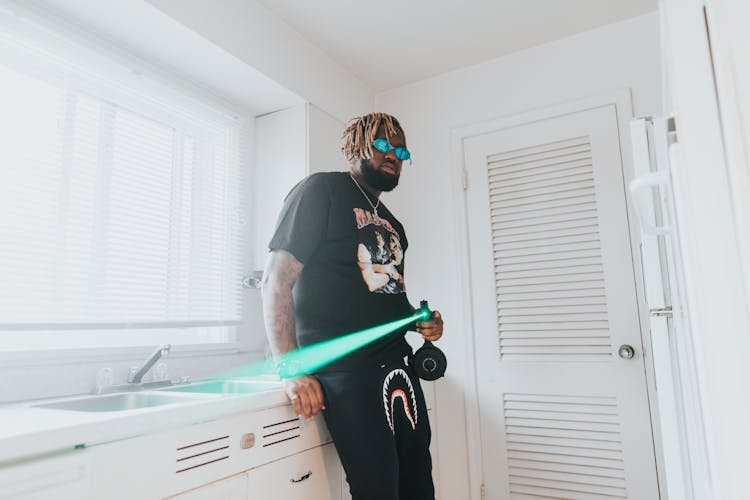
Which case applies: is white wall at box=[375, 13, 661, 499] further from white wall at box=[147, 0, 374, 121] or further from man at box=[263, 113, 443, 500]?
man at box=[263, 113, 443, 500]

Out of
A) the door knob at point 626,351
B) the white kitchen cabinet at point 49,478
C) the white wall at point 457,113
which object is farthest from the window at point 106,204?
the door knob at point 626,351

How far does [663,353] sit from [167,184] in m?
1.81

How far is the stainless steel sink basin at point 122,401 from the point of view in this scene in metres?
1.40

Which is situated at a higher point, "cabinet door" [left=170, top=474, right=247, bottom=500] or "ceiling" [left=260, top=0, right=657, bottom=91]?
"ceiling" [left=260, top=0, right=657, bottom=91]

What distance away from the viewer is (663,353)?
1.32 metres

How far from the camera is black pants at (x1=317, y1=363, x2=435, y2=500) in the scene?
50.5 inches

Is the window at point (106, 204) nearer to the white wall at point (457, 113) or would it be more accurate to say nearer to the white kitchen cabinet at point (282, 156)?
the white kitchen cabinet at point (282, 156)

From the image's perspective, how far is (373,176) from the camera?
5.48 ft

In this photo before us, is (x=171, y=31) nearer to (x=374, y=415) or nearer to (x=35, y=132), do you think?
(x=35, y=132)

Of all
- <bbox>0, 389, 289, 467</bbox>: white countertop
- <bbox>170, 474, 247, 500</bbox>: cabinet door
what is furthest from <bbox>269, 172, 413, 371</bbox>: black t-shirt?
<bbox>170, 474, 247, 500</bbox>: cabinet door

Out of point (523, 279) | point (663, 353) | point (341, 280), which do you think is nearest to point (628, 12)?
point (523, 279)

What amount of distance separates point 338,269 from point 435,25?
1.42m

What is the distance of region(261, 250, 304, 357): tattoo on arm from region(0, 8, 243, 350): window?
69 cm

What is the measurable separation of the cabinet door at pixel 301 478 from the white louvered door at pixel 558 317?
1074 millimetres
